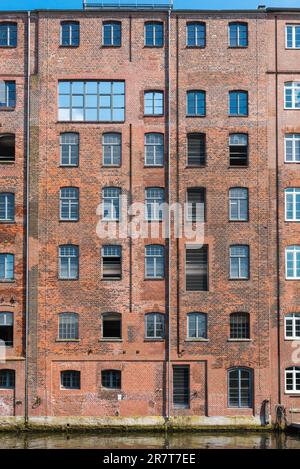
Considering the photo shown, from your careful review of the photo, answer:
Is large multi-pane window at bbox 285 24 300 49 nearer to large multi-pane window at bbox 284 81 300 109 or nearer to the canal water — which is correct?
large multi-pane window at bbox 284 81 300 109

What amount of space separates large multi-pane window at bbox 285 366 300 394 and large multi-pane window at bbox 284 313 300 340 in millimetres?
1642

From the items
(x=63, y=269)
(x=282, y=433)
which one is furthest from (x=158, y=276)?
(x=282, y=433)

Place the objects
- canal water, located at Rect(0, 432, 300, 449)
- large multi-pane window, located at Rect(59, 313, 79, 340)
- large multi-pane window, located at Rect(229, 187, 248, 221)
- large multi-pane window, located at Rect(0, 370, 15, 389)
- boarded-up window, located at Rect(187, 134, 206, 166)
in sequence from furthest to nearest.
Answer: boarded-up window, located at Rect(187, 134, 206, 166) < large multi-pane window, located at Rect(229, 187, 248, 221) < large multi-pane window, located at Rect(59, 313, 79, 340) < large multi-pane window, located at Rect(0, 370, 15, 389) < canal water, located at Rect(0, 432, 300, 449)

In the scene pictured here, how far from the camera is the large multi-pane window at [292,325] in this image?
37.4 metres

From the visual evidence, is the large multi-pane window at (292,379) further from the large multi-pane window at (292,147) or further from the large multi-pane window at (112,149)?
the large multi-pane window at (112,149)

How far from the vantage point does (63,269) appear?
124ft

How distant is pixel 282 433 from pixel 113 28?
75.3 ft

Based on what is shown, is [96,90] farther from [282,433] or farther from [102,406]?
[282,433]

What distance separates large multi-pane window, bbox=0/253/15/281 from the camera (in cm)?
3772

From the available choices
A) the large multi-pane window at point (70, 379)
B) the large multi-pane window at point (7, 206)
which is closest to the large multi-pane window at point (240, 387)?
the large multi-pane window at point (70, 379)

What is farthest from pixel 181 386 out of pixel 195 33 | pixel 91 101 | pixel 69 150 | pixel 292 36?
pixel 292 36

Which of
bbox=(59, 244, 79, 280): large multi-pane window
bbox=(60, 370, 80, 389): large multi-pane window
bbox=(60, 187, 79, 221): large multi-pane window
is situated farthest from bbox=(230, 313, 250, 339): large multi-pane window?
bbox=(60, 187, 79, 221): large multi-pane window

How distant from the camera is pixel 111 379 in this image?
3703 cm

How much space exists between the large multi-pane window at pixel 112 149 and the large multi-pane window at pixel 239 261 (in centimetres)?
779
